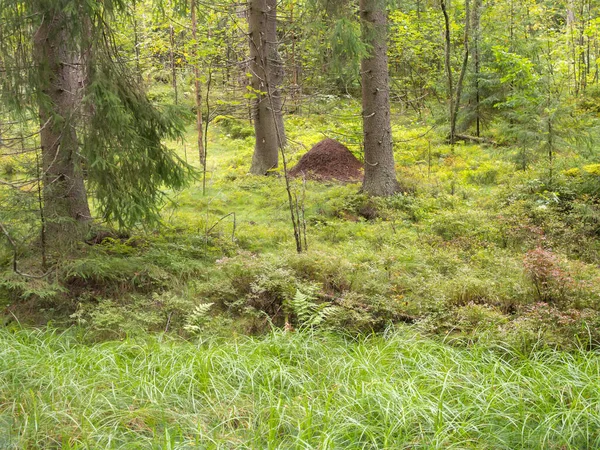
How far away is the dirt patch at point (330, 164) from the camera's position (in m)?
11.7

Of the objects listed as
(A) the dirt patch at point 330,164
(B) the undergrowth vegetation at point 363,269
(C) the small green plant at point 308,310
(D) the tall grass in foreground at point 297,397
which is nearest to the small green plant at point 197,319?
(B) the undergrowth vegetation at point 363,269

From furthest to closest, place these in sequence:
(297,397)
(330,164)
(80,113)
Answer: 1. (330,164)
2. (80,113)
3. (297,397)

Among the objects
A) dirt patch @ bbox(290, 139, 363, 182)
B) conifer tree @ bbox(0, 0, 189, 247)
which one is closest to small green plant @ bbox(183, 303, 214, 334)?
Result: conifer tree @ bbox(0, 0, 189, 247)

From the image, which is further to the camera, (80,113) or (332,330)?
(80,113)

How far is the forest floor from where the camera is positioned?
336 centimetres

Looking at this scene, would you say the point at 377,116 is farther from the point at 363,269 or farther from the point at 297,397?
the point at 297,397

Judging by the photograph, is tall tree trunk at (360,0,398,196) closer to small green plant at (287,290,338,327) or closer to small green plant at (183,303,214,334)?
small green plant at (287,290,338,327)

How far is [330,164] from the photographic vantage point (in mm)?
11984

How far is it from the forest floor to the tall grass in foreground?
0.06ft

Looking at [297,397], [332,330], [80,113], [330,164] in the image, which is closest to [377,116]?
[330,164]

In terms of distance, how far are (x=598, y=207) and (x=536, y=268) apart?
3269mm

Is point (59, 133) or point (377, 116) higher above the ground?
point (377, 116)

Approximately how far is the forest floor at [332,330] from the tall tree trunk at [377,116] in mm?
531

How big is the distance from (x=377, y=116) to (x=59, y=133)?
548 centimetres
